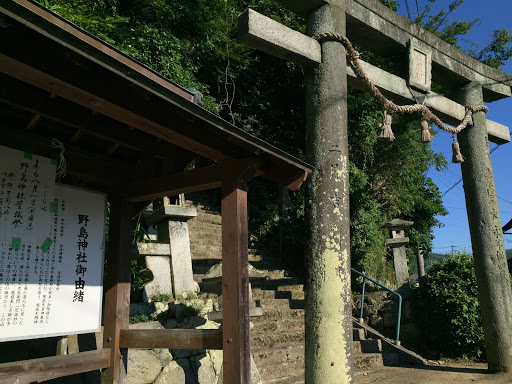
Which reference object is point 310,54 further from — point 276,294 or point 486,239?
point 276,294

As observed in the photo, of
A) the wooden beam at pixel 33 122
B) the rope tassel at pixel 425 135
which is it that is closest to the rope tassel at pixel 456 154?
the rope tassel at pixel 425 135

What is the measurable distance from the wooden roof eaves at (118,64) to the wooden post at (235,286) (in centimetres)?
36

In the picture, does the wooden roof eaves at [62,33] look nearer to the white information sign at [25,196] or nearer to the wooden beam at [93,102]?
the wooden beam at [93,102]

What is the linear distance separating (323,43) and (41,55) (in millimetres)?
3269

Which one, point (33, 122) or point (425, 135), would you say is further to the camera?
point (425, 135)

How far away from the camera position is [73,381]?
4.40 meters

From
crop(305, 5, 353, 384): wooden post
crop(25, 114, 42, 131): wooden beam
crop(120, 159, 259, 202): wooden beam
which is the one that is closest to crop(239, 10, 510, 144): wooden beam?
crop(305, 5, 353, 384): wooden post

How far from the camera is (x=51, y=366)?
3.44 m

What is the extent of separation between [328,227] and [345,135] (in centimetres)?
104

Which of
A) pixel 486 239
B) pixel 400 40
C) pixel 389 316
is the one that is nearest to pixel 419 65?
pixel 400 40

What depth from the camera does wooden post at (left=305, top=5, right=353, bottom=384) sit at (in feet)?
13.3

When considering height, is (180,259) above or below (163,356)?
above

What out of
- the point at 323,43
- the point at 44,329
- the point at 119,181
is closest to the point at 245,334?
the point at 44,329

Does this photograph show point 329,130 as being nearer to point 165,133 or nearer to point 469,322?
point 165,133
